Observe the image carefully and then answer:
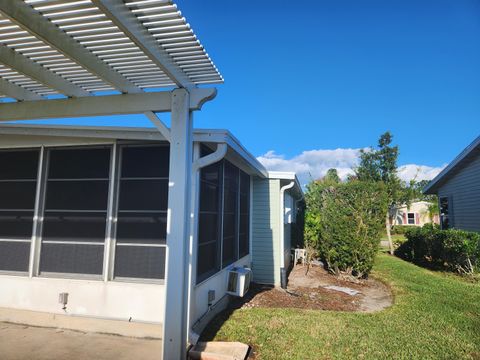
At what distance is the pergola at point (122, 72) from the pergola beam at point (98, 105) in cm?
1

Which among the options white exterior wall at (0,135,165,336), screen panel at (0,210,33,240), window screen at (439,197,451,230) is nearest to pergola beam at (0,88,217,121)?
white exterior wall at (0,135,165,336)

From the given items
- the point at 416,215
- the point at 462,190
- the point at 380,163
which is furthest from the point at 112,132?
the point at 416,215

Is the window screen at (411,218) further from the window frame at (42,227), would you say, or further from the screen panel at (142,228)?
the window frame at (42,227)

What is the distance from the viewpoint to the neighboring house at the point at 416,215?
1300 inches

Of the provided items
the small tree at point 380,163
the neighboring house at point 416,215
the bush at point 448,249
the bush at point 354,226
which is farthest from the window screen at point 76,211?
the neighboring house at point 416,215

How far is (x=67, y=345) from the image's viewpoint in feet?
13.2

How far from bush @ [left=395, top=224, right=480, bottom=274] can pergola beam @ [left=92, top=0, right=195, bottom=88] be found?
9.36 meters

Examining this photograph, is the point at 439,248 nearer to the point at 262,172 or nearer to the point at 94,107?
the point at 262,172

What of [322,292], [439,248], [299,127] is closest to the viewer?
[322,292]

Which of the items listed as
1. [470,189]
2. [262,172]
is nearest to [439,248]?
[470,189]

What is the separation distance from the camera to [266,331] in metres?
4.61

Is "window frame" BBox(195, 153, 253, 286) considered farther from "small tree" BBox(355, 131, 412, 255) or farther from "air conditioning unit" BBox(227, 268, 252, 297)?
"small tree" BBox(355, 131, 412, 255)

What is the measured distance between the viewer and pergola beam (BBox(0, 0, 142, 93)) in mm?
2154

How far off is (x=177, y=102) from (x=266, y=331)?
348cm
